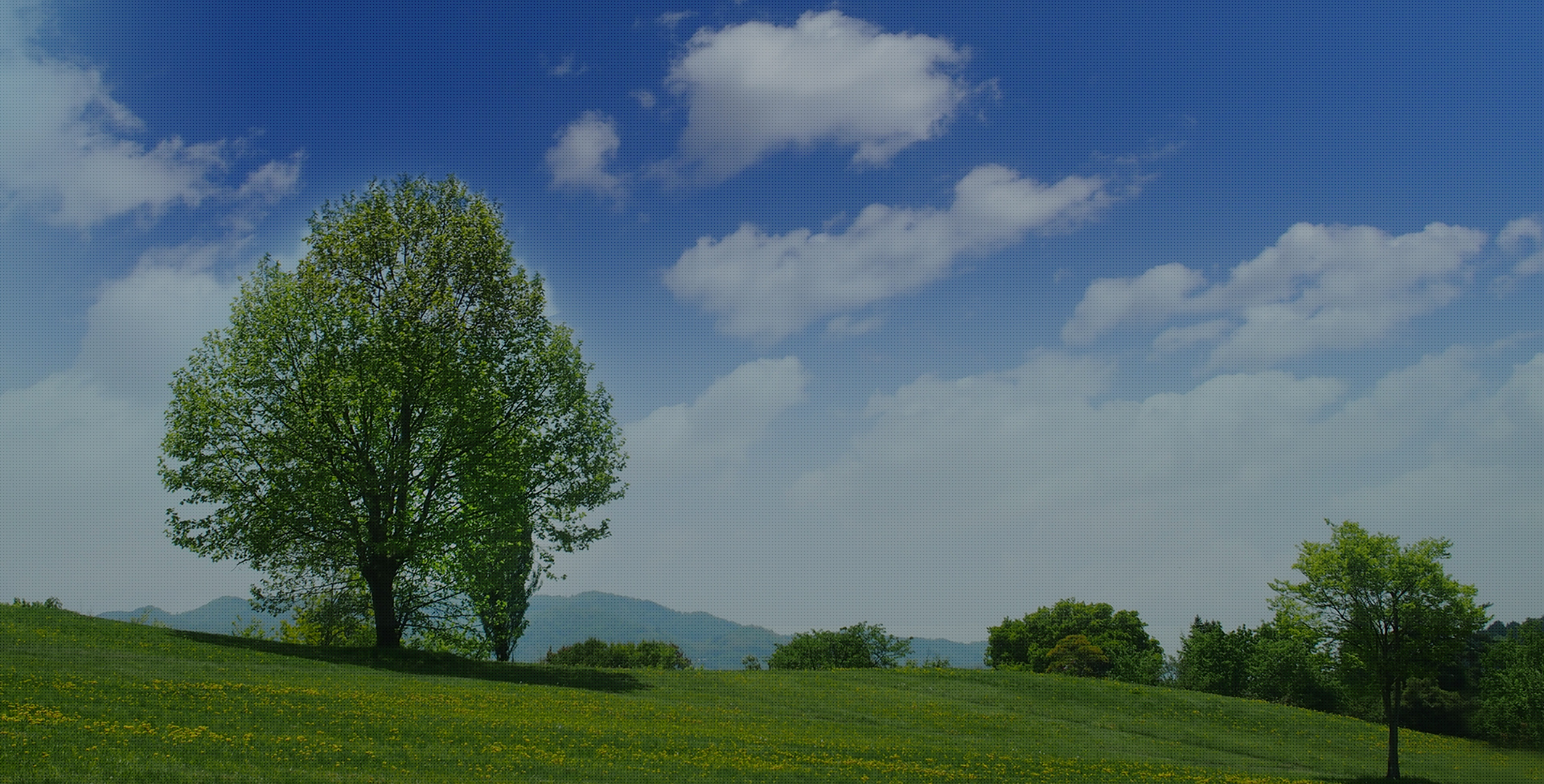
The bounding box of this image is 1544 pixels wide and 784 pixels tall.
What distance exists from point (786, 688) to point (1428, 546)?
30928 mm

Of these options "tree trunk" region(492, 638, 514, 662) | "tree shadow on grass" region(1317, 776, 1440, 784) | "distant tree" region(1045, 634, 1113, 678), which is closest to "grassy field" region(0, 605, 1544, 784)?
"tree shadow on grass" region(1317, 776, 1440, 784)

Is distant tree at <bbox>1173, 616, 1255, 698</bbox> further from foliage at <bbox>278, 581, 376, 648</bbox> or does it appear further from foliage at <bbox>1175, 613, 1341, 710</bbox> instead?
foliage at <bbox>278, 581, 376, 648</bbox>

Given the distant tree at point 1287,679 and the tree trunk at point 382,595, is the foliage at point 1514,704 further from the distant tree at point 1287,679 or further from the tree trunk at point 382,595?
the tree trunk at point 382,595

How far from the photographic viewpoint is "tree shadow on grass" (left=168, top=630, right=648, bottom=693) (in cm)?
4153

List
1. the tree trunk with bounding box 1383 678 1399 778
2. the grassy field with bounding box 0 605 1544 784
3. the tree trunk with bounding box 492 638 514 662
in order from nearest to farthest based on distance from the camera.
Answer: the grassy field with bounding box 0 605 1544 784, the tree trunk with bounding box 1383 678 1399 778, the tree trunk with bounding box 492 638 514 662

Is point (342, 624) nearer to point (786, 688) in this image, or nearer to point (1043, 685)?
point (786, 688)

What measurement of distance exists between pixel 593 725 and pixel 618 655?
2116 inches

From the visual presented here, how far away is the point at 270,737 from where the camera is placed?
73.0 feet

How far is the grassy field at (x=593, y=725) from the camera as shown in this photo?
2088cm

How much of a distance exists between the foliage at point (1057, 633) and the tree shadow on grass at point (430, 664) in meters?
80.3

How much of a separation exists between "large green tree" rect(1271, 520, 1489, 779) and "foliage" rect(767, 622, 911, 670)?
49.9m

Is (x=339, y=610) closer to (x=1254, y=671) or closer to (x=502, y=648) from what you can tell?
(x=502, y=648)

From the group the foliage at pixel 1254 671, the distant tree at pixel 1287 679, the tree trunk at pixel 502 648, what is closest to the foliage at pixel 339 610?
the tree trunk at pixel 502 648

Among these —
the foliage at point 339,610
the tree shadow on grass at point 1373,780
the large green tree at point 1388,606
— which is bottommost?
the tree shadow on grass at point 1373,780
